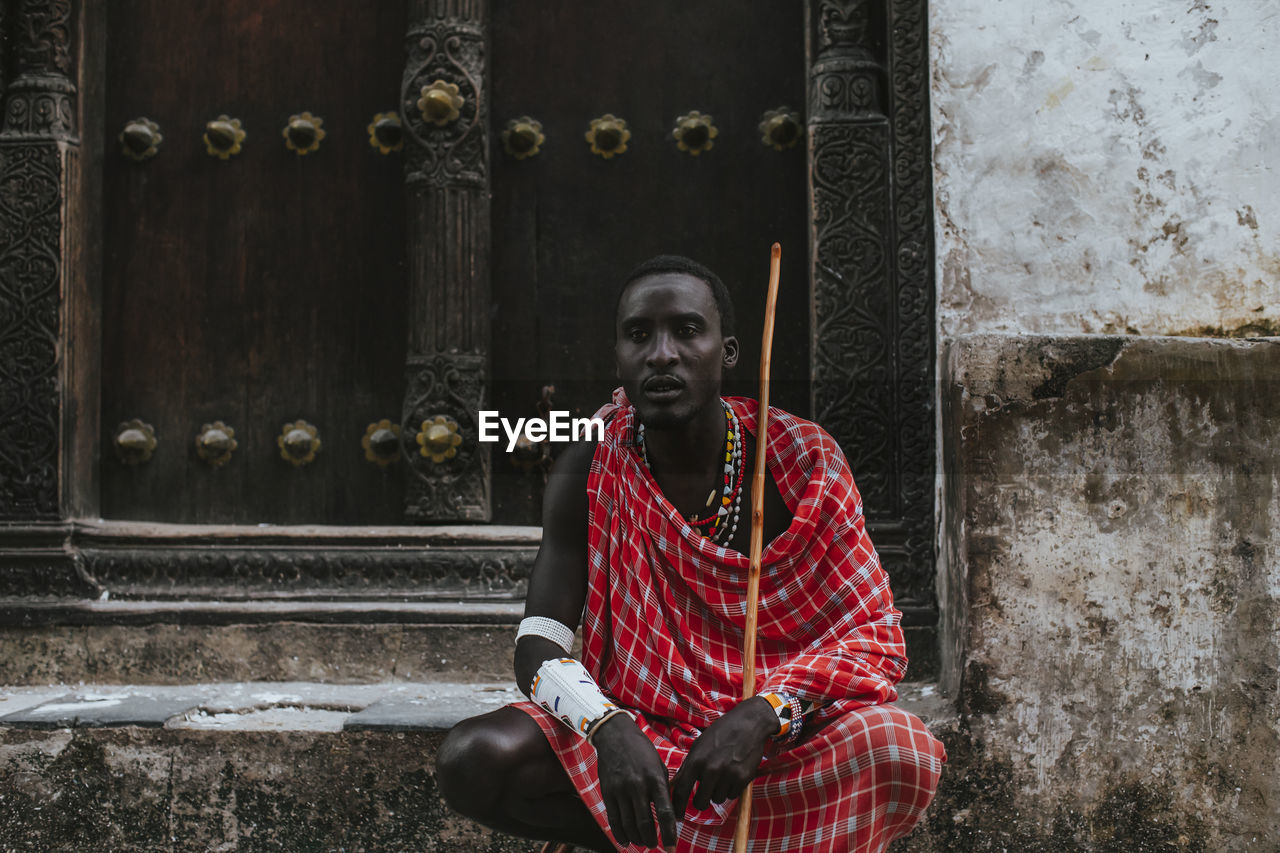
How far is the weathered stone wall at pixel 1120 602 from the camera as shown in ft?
7.93

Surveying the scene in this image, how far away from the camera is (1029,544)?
245cm

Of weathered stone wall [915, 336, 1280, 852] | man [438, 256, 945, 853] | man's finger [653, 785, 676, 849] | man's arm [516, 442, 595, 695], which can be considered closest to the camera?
man's finger [653, 785, 676, 849]

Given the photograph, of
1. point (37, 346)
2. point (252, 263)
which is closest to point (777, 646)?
point (252, 263)

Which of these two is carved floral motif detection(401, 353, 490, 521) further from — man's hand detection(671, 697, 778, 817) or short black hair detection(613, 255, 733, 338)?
man's hand detection(671, 697, 778, 817)

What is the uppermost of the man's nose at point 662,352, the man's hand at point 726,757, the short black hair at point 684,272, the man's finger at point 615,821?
the short black hair at point 684,272

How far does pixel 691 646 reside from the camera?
6.32 feet

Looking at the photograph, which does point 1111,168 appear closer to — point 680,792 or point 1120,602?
point 1120,602

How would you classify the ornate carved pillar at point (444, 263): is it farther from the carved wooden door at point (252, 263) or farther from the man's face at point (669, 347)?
the man's face at point (669, 347)

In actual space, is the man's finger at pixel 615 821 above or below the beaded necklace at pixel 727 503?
below

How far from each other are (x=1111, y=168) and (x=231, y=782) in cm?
258

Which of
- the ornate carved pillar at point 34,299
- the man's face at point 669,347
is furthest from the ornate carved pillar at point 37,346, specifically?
the man's face at point 669,347

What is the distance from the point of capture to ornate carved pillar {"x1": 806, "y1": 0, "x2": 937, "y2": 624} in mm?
2812

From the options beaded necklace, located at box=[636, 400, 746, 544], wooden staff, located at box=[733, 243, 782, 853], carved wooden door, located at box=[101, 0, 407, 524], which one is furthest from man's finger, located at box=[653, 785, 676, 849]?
carved wooden door, located at box=[101, 0, 407, 524]

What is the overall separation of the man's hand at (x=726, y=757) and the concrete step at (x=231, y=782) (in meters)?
0.93
